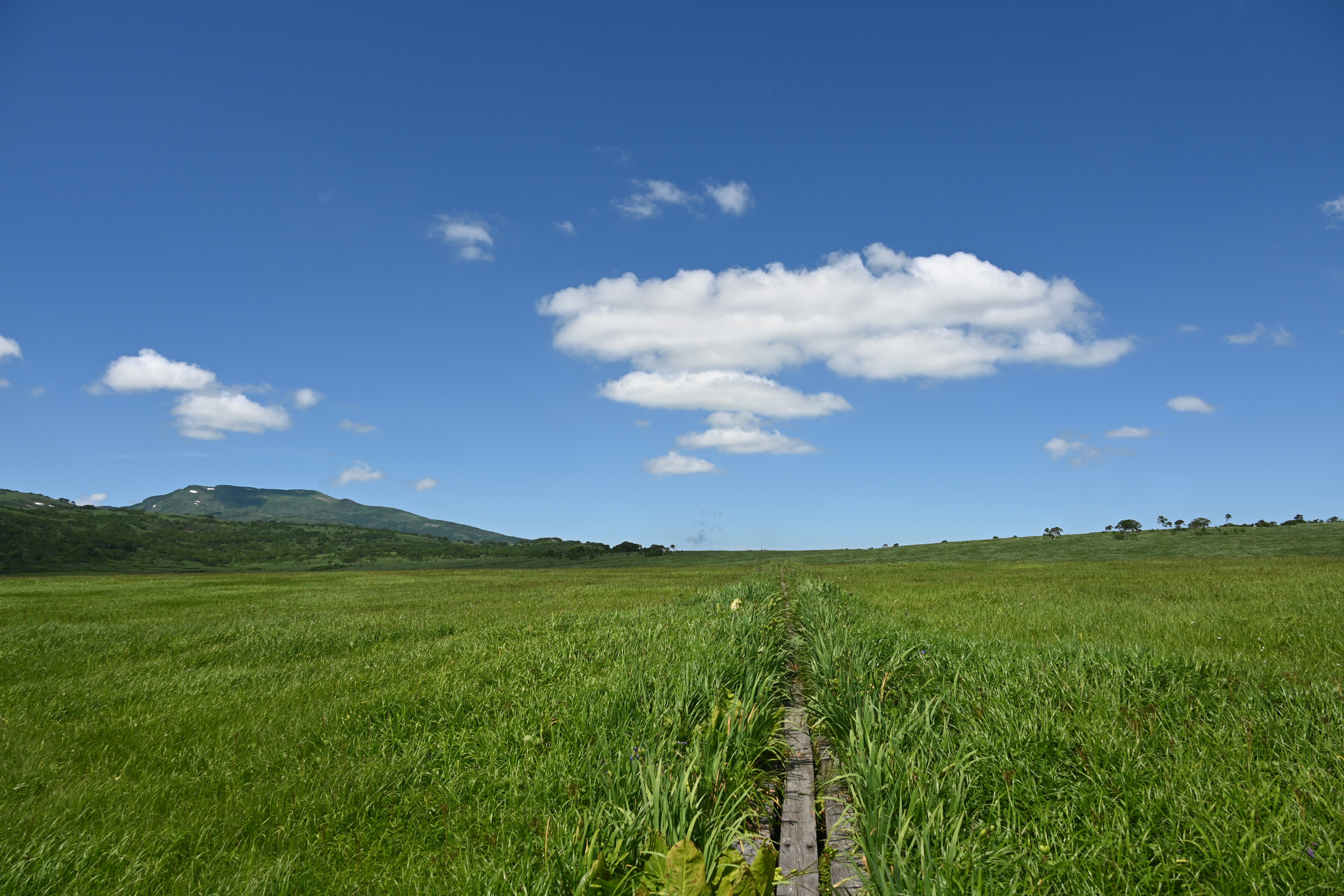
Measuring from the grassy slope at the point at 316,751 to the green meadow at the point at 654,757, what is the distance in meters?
0.03

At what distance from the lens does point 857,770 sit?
4176mm

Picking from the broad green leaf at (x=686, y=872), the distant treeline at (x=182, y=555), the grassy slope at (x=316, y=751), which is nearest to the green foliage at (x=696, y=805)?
the broad green leaf at (x=686, y=872)

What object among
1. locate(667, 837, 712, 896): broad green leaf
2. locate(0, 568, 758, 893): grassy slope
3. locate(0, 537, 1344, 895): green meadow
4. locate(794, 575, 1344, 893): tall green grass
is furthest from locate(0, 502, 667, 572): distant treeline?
locate(667, 837, 712, 896): broad green leaf

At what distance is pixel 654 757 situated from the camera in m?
4.12

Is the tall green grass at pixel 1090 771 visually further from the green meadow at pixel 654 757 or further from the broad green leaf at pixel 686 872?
the broad green leaf at pixel 686 872

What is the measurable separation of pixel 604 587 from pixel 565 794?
82.2 feet

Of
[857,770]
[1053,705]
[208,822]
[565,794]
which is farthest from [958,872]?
A: [208,822]

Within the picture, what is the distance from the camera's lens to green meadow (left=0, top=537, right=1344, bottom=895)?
3.33 meters

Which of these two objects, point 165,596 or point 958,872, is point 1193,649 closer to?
point 958,872

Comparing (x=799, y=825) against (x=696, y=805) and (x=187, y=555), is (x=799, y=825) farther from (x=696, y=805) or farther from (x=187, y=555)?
(x=187, y=555)

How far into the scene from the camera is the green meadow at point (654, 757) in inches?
131

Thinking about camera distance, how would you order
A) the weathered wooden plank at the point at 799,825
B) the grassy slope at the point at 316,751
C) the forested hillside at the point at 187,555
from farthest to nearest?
the forested hillside at the point at 187,555
the grassy slope at the point at 316,751
the weathered wooden plank at the point at 799,825

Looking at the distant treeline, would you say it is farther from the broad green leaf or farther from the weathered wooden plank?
the broad green leaf

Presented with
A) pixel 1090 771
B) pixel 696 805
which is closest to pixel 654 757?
pixel 696 805
